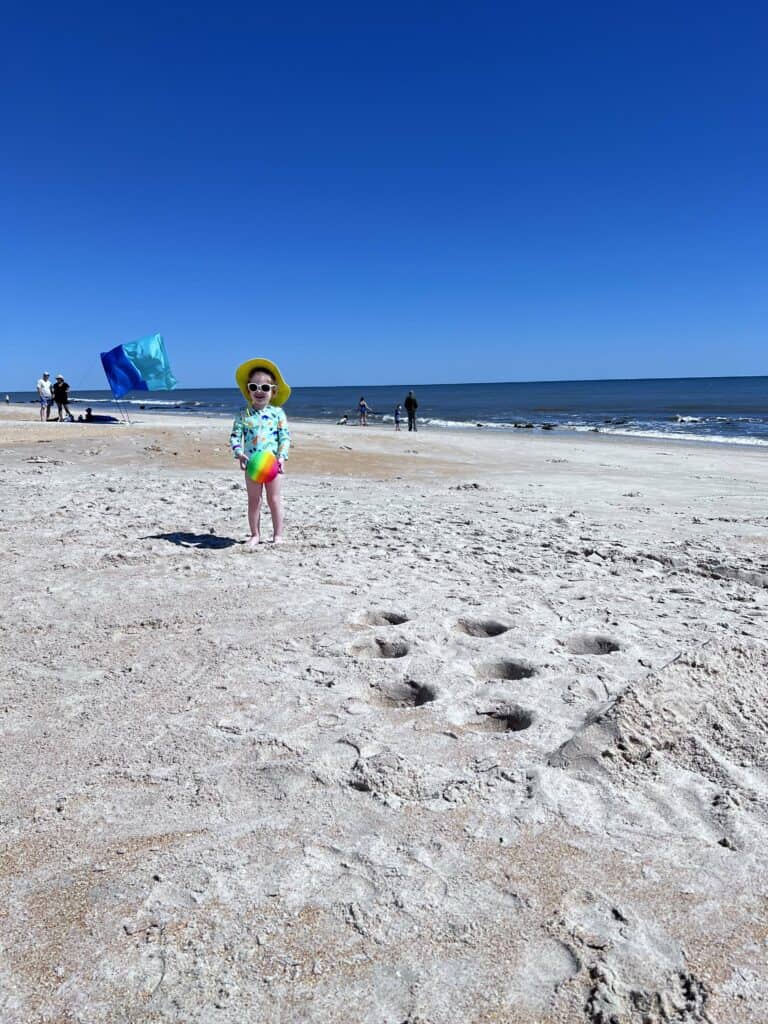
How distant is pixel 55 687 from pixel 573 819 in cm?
258

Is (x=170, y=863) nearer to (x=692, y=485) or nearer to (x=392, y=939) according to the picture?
(x=392, y=939)

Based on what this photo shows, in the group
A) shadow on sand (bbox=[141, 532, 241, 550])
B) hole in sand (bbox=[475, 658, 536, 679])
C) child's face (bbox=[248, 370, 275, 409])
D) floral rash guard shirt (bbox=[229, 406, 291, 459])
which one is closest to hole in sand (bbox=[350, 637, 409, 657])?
hole in sand (bbox=[475, 658, 536, 679])

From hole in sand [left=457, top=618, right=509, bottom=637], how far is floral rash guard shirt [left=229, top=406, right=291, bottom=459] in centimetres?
291

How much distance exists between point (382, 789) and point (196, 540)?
453 centimetres

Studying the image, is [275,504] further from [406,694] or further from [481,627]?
[406,694]

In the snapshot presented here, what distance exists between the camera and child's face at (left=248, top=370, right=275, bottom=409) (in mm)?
6508

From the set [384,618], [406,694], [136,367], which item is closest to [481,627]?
[384,618]

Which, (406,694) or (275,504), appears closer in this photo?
(406,694)

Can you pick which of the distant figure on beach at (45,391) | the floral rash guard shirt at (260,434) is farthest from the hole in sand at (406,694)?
the distant figure on beach at (45,391)

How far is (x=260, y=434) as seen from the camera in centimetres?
656

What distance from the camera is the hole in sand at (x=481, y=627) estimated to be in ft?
14.2

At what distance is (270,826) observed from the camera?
94.5 inches

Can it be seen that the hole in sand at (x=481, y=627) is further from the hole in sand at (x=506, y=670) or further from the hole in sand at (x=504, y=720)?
the hole in sand at (x=504, y=720)

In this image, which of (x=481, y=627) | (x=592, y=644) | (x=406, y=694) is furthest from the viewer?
(x=481, y=627)
